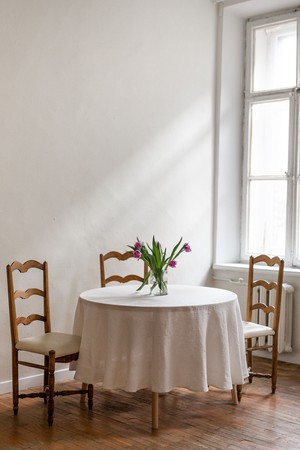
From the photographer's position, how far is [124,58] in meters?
5.10

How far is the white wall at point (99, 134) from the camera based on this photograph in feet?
14.5

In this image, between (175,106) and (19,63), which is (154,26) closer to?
(175,106)

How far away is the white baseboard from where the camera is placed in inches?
172

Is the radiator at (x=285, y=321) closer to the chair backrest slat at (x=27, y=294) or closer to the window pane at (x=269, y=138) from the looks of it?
the window pane at (x=269, y=138)

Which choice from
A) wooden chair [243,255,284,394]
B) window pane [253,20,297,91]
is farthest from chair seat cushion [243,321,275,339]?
window pane [253,20,297,91]

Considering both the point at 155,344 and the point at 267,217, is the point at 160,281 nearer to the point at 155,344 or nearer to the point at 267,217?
the point at 155,344

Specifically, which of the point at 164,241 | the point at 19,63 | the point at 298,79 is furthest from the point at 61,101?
the point at 298,79

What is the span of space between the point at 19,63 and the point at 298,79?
8.66ft

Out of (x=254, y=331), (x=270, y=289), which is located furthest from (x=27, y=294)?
(x=270, y=289)

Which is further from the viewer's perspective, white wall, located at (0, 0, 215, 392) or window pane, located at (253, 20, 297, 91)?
window pane, located at (253, 20, 297, 91)

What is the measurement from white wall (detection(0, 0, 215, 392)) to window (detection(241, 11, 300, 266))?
0.46m

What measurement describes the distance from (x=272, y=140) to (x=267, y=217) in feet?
2.39

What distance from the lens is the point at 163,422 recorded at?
388cm

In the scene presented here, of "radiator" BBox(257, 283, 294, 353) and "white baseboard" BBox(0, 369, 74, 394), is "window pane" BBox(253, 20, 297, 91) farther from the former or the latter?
"white baseboard" BBox(0, 369, 74, 394)
